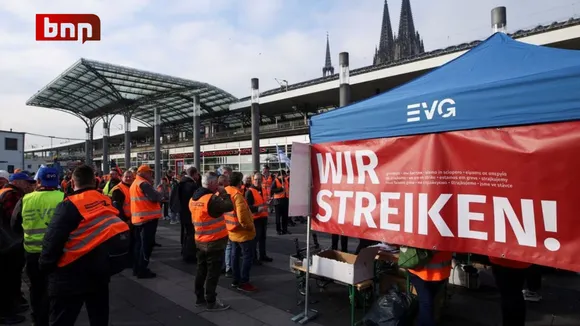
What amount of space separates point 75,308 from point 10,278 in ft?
7.65

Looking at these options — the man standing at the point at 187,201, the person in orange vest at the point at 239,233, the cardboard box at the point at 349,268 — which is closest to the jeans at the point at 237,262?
the person in orange vest at the point at 239,233

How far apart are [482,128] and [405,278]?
7.20ft

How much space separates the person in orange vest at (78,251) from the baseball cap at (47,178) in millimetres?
1096

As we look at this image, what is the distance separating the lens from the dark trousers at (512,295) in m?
3.01

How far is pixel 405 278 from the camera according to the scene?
163 inches

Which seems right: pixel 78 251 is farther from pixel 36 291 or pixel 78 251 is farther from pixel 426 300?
pixel 426 300

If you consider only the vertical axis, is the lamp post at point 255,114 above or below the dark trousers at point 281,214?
above

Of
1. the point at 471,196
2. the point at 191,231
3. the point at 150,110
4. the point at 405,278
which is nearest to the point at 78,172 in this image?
the point at 471,196

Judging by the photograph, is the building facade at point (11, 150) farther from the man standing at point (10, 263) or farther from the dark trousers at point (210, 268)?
the dark trousers at point (210, 268)

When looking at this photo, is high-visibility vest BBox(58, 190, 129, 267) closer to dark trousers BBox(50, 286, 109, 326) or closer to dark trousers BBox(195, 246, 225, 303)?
dark trousers BBox(50, 286, 109, 326)

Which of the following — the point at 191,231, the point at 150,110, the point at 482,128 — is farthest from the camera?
the point at 150,110

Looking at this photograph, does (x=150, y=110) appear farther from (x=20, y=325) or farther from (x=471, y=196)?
(x=471, y=196)

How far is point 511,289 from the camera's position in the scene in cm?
304

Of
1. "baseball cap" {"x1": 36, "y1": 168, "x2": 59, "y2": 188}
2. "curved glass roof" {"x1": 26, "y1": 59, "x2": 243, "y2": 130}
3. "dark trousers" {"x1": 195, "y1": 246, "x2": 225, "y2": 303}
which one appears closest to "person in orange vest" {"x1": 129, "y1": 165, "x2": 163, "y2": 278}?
"dark trousers" {"x1": 195, "y1": 246, "x2": 225, "y2": 303}
